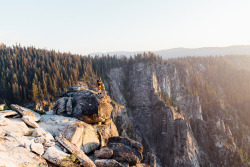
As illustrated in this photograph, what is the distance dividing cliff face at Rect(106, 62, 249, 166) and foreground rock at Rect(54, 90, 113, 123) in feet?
137

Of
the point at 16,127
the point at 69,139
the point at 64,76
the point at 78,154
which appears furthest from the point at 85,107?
the point at 64,76

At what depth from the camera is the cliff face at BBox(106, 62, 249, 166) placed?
7556cm

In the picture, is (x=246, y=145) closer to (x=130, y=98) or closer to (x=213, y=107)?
(x=213, y=107)

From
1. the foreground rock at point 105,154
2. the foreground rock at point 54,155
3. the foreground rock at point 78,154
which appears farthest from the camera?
the foreground rock at point 105,154

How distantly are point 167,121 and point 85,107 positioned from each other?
7808 cm

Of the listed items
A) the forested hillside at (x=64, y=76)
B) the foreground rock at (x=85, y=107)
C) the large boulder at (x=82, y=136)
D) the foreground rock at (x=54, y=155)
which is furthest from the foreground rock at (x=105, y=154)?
the forested hillside at (x=64, y=76)

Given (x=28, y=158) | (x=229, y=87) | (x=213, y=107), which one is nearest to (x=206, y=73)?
(x=229, y=87)

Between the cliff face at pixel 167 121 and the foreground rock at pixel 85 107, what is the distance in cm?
4183

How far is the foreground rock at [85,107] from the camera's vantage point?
17922 millimetres

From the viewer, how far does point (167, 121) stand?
86625 millimetres

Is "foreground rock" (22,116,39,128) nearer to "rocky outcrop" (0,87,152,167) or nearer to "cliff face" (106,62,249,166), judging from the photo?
"rocky outcrop" (0,87,152,167)

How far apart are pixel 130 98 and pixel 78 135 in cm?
10050

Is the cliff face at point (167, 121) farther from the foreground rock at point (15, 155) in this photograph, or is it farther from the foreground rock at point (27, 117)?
the foreground rock at point (15, 155)

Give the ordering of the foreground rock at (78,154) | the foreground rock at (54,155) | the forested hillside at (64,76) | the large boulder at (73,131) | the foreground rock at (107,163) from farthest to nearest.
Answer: the forested hillside at (64,76) → the large boulder at (73,131) → the foreground rock at (107,163) → the foreground rock at (78,154) → the foreground rock at (54,155)
